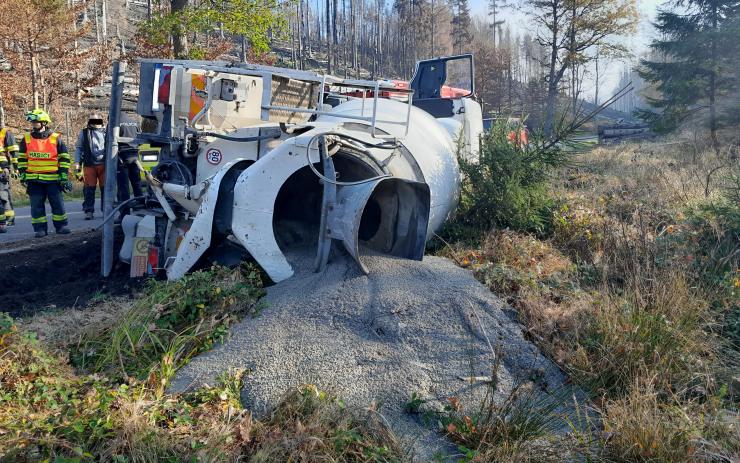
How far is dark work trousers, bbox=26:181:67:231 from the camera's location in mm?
9016

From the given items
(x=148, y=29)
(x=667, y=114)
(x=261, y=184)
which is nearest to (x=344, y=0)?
(x=667, y=114)

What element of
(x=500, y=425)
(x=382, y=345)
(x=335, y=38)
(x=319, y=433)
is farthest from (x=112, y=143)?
(x=335, y=38)

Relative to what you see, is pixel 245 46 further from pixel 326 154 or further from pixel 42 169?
pixel 326 154

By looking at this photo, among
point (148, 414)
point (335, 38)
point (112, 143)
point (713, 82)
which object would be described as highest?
point (335, 38)

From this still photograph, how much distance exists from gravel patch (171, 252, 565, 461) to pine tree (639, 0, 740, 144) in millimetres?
18507

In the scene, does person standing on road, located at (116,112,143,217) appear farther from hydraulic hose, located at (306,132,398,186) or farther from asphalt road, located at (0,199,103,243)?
hydraulic hose, located at (306,132,398,186)

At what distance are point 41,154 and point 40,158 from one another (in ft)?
0.20

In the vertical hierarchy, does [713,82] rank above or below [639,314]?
above

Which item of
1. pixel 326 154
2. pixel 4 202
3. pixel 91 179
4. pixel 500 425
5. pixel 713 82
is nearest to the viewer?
pixel 500 425

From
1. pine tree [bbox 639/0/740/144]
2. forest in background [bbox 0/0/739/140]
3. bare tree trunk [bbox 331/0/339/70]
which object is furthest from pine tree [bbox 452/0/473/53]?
pine tree [bbox 639/0/740/144]

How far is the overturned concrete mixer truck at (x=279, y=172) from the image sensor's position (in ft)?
16.0

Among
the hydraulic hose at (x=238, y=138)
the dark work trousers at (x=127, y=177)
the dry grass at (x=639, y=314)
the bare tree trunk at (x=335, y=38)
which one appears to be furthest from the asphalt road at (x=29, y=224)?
the bare tree trunk at (x=335, y=38)

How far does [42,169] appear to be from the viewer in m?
9.17

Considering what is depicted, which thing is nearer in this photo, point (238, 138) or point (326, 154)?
point (326, 154)
